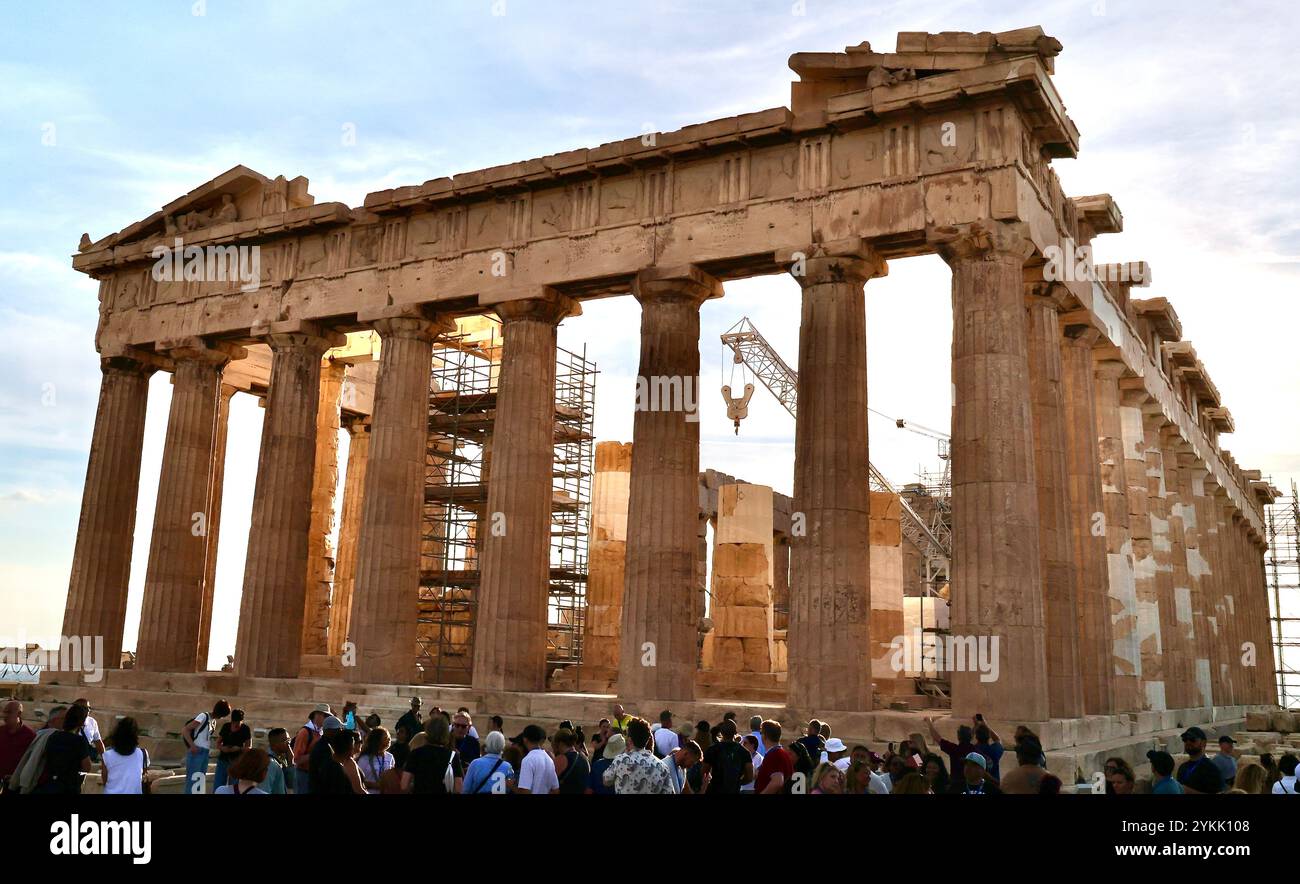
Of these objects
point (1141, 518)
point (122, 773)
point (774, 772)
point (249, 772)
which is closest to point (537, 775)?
point (774, 772)

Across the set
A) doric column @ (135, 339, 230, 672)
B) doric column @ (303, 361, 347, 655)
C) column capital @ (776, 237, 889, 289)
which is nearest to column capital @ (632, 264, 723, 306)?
column capital @ (776, 237, 889, 289)

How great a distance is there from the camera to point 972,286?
20234 millimetres

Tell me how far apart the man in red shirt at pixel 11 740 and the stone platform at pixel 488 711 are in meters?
Result: 5.47

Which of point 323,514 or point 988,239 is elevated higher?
point 988,239

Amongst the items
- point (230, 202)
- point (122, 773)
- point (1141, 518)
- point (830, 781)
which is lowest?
point (122, 773)

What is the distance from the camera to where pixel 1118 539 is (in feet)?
88.7

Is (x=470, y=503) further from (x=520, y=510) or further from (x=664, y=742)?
(x=664, y=742)

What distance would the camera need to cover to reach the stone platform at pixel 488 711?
18812mm

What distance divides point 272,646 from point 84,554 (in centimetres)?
734

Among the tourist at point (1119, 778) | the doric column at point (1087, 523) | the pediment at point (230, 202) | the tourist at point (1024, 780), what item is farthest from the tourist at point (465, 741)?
the pediment at point (230, 202)

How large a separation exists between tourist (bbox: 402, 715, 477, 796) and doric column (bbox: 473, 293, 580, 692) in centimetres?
1369

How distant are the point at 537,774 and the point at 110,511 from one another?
24667mm

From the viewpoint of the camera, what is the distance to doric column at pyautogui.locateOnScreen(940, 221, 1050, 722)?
61.5 feet

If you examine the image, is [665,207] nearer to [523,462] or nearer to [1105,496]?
[523,462]
